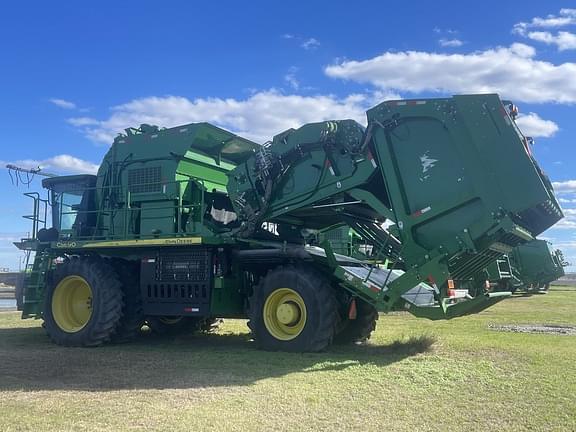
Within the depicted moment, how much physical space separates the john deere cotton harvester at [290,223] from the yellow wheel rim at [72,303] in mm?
26

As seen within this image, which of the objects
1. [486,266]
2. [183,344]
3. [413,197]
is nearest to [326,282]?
[413,197]

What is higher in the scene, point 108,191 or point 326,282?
point 108,191

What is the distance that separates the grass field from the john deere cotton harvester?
74 centimetres

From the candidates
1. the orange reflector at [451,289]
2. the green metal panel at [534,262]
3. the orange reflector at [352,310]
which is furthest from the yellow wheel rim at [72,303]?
the green metal panel at [534,262]

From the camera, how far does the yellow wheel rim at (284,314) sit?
9.54 metres

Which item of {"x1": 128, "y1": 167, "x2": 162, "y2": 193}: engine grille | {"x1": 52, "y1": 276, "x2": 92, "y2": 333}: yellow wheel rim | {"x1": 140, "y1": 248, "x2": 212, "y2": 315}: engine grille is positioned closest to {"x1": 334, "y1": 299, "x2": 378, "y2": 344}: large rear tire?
{"x1": 140, "y1": 248, "x2": 212, "y2": 315}: engine grille

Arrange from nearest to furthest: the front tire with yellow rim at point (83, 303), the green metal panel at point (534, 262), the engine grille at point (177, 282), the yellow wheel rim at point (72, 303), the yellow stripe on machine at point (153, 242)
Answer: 1. the yellow stripe on machine at point (153, 242)
2. the engine grille at point (177, 282)
3. the front tire with yellow rim at point (83, 303)
4. the yellow wheel rim at point (72, 303)
5. the green metal panel at point (534, 262)

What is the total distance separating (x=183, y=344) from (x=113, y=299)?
1550 millimetres

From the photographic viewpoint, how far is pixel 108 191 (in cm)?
1227

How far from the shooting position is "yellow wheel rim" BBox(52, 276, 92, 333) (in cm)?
1148

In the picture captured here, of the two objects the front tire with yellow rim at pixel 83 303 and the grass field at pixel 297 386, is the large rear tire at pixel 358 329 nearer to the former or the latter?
the grass field at pixel 297 386

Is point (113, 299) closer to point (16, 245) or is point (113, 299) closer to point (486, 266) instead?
point (16, 245)

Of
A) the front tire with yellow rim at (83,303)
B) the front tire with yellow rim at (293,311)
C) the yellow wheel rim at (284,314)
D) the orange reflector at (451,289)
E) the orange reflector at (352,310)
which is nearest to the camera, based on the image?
the orange reflector at (451,289)

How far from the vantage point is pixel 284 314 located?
9617 millimetres
